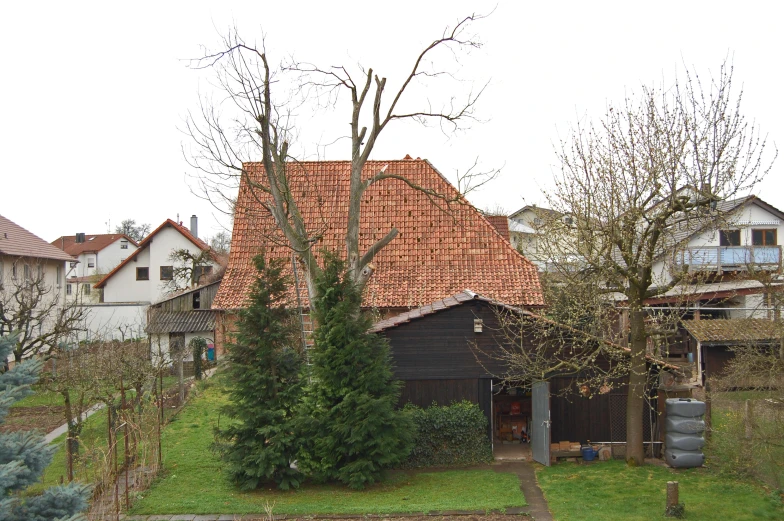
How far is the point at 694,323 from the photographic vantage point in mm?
26125

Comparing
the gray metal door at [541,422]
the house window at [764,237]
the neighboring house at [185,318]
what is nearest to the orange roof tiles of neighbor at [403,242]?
the gray metal door at [541,422]

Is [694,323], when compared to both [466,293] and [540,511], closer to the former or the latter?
[466,293]

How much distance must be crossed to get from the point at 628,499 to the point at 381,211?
591 inches

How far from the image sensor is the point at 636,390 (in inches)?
568

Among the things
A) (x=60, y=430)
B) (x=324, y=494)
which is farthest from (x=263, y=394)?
(x=60, y=430)

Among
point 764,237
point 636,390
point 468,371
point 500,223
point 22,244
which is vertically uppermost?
point 500,223

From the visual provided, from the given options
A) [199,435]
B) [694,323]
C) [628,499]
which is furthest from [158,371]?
[694,323]

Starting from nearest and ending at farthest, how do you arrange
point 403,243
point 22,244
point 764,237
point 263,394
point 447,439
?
point 263,394, point 447,439, point 403,243, point 764,237, point 22,244

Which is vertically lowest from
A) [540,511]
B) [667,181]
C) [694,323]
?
[540,511]

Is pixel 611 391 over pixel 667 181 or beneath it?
beneath

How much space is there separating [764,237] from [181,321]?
2861 cm

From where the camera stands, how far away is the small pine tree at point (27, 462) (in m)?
5.94

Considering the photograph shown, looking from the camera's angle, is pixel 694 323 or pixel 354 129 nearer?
pixel 354 129

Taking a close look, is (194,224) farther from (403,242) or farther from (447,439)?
(447,439)
